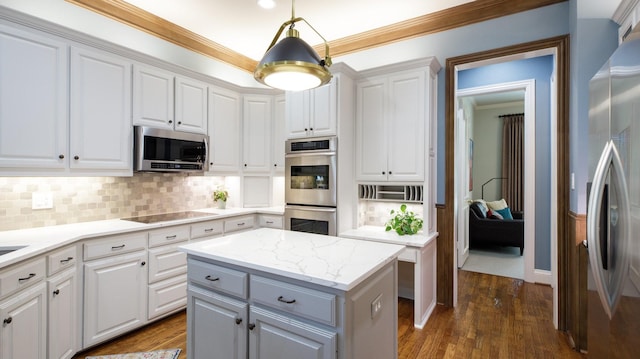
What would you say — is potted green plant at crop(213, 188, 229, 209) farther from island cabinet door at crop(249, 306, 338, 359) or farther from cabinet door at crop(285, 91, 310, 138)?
island cabinet door at crop(249, 306, 338, 359)

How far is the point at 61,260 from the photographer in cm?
204

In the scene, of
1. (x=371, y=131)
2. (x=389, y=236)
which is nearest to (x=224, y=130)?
(x=371, y=131)

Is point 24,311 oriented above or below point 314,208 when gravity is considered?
below

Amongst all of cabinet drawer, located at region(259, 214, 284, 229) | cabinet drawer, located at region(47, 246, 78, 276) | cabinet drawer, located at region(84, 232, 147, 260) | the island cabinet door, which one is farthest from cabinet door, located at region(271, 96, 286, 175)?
the island cabinet door

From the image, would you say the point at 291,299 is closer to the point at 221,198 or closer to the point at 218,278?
the point at 218,278

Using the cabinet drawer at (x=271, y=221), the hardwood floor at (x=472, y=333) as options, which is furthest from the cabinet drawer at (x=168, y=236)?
the cabinet drawer at (x=271, y=221)

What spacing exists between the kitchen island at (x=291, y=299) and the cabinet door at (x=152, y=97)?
5.62 feet

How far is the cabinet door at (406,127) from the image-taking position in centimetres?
302

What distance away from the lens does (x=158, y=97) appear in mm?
3004

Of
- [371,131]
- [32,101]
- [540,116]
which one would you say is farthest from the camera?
[540,116]

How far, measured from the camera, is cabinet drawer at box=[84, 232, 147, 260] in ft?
7.52

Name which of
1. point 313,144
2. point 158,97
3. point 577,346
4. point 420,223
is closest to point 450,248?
point 420,223

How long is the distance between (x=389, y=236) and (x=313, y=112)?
1522 millimetres

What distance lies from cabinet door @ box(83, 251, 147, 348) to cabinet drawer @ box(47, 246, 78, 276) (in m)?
0.13
